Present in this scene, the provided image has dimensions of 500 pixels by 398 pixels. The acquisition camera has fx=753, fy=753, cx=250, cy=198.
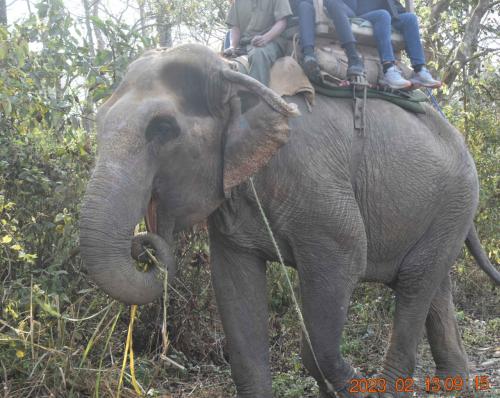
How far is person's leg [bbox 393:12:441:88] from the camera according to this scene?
15.7 ft

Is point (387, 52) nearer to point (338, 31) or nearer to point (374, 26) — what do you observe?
point (374, 26)

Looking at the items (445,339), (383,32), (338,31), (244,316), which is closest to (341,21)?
(338,31)

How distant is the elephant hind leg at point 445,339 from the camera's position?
5.16 m

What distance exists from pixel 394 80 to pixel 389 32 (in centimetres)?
32

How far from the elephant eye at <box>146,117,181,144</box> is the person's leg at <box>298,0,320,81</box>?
100 centimetres

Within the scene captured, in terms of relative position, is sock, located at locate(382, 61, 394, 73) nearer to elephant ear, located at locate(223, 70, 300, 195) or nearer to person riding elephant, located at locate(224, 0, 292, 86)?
person riding elephant, located at locate(224, 0, 292, 86)

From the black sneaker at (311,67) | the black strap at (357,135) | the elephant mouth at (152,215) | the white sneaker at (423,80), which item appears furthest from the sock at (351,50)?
Answer: the elephant mouth at (152,215)

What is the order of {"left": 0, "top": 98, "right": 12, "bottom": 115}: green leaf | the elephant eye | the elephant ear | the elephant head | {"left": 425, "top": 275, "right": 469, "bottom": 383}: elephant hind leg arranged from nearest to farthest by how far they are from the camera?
the elephant head → the elephant eye → the elephant ear → {"left": 0, "top": 98, "right": 12, "bottom": 115}: green leaf → {"left": 425, "top": 275, "right": 469, "bottom": 383}: elephant hind leg

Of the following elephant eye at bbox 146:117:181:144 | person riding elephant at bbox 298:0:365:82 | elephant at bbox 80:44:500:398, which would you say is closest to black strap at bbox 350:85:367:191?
elephant at bbox 80:44:500:398

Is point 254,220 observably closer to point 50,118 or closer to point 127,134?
point 127,134

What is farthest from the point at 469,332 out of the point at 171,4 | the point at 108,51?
the point at 171,4

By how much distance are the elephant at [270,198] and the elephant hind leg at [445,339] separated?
1.60ft

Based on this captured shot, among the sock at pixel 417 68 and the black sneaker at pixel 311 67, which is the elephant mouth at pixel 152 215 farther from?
the sock at pixel 417 68

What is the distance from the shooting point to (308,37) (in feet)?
14.1
